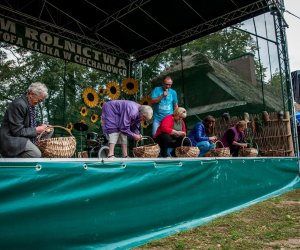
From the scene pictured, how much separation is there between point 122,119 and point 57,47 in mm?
4203

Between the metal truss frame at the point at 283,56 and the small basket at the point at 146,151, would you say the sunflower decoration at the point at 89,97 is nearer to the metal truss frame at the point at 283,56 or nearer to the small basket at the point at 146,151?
the metal truss frame at the point at 283,56

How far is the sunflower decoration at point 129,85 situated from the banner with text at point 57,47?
0.51m

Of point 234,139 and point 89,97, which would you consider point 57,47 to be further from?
point 234,139

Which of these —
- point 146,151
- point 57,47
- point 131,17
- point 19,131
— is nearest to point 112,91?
point 57,47

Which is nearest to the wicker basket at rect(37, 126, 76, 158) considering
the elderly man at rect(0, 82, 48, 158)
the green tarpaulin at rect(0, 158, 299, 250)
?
the elderly man at rect(0, 82, 48, 158)

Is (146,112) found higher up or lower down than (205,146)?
higher up

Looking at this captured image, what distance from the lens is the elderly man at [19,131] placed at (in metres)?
2.60

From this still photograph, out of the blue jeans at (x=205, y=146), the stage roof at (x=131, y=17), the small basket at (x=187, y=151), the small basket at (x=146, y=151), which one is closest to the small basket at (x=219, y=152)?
the blue jeans at (x=205, y=146)

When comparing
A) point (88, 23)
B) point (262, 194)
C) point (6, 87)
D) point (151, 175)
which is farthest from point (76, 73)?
point (151, 175)

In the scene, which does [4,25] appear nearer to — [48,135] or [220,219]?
[48,135]

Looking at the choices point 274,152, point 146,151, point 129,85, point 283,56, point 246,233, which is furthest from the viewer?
point 129,85

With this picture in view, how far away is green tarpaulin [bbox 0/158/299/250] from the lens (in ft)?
7.11

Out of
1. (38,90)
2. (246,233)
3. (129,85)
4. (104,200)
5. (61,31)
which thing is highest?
(61,31)

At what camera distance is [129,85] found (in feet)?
28.7
